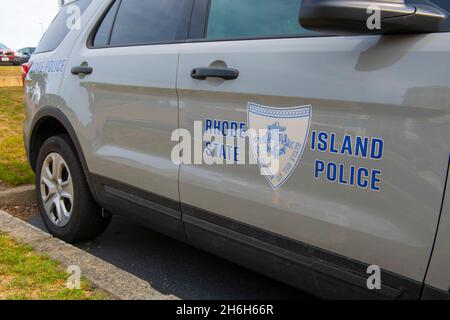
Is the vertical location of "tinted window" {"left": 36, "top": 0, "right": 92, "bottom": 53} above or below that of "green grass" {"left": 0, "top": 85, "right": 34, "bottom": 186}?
above

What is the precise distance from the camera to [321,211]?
1.73m

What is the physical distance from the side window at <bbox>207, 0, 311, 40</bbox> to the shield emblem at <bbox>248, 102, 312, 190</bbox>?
337 mm

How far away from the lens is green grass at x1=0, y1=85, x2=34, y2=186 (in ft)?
15.6

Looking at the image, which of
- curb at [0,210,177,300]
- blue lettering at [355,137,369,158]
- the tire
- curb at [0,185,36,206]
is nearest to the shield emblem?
blue lettering at [355,137,369,158]

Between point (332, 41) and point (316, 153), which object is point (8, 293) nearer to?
point (316, 153)

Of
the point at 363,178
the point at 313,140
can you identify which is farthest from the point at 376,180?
the point at 313,140

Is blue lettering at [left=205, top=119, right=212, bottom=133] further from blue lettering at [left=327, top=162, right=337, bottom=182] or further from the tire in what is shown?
the tire

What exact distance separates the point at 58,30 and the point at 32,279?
1929 mm

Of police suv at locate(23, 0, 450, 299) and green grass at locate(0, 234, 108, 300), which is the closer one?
police suv at locate(23, 0, 450, 299)

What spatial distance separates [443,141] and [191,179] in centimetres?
120

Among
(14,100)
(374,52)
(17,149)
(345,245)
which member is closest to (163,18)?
(374,52)

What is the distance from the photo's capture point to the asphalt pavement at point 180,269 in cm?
267

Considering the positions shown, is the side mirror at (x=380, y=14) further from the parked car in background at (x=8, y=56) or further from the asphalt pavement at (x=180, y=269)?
the parked car in background at (x=8, y=56)

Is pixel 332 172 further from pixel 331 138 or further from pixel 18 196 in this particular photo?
pixel 18 196
